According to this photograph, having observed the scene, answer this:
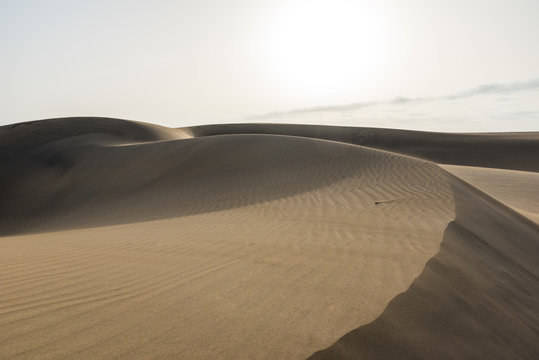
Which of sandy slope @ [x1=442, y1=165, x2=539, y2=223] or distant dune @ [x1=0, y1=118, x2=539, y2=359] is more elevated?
distant dune @ [x1=0, y1=118, x2=539, y2=359]

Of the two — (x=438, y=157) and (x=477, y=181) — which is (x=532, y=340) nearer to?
(x=477, y=181)

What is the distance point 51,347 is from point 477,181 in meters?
16.5

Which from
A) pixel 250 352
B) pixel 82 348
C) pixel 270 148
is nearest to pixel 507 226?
pixel 250 352

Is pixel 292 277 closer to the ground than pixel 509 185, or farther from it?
farther from it

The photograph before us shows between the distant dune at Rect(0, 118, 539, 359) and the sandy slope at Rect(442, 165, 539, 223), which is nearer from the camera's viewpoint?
the distant dune at Rect(0, 118, 539, 359)

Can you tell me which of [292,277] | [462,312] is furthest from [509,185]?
[292,277]

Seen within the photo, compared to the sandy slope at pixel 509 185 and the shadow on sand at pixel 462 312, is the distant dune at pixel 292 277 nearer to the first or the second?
the shadow on sand at pixel 462 312

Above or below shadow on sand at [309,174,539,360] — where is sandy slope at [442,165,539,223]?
below

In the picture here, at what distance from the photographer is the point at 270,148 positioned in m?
14.8

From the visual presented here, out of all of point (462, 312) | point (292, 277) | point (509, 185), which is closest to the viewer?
point (462, 312)

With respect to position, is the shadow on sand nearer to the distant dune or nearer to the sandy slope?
the distant dune

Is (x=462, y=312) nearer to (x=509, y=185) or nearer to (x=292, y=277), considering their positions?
(x=292, y=277)

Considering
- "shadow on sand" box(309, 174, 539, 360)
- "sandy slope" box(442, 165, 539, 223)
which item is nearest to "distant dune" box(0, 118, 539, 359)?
"shadow on sand" box(309, 174, 539, 360)

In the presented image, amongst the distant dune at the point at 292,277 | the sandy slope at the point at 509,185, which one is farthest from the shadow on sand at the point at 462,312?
the sandy slope at the point at 509,185
